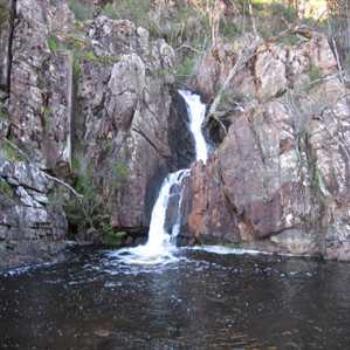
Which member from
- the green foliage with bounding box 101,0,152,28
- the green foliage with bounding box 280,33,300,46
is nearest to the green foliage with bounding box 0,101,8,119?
the green foliage with bounding box 280,33,300,46

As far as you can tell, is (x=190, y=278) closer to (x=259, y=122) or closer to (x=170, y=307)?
(x=170, y=307)

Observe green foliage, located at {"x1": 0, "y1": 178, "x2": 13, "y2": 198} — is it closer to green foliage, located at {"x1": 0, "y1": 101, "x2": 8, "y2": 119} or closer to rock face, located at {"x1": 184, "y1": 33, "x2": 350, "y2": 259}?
green foliage, located at {"x1": 0, "y1": 101, "x2": 8, "y2": 119}

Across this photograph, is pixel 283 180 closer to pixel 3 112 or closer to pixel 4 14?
pixel 3 112

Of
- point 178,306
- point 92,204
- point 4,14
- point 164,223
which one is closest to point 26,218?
point 92,204

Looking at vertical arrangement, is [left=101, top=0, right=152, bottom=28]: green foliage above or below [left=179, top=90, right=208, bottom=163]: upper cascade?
above

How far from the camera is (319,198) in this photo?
2694 cm

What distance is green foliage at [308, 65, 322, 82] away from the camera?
34531 mm

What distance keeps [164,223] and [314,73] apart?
46.7 ft

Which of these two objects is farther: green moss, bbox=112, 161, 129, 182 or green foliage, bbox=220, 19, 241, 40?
green foliage, bbox=220, 19, 241, 40

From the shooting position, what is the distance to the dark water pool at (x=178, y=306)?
14172mm

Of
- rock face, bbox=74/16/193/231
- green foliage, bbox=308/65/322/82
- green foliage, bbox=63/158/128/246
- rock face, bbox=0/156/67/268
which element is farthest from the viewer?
green foliage, bbox=308/65/322/82

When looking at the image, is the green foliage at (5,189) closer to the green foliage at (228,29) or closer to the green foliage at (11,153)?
the green foliage at (11,153)

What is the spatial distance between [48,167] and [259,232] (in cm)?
1079

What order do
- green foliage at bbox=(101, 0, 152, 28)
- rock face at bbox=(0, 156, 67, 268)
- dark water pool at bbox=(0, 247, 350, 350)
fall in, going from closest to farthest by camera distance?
dark water pool at bbox=(0, 247, 350, 350), rock face at bbox=(0, 156, 67, 268), green foliage at bbox=(101, 0, 152, 28)
